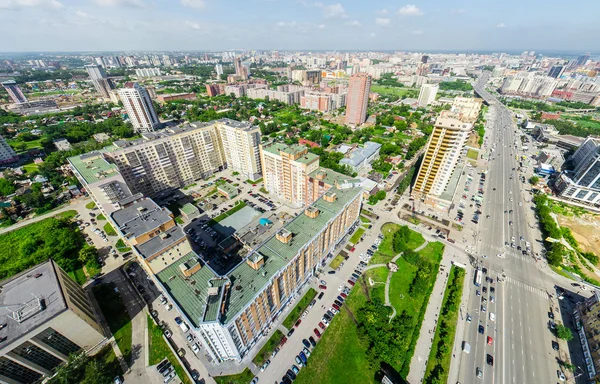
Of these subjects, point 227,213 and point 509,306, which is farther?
point 227,213

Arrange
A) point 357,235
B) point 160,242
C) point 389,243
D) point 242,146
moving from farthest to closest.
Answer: point 242,146 → point 357,235 → point 389,243 → point 160,242

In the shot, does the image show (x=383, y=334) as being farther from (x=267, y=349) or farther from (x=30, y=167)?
(x=30, y=167)

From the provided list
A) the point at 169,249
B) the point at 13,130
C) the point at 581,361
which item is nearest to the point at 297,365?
the point at 169,249

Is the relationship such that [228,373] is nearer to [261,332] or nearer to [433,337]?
[261,332]

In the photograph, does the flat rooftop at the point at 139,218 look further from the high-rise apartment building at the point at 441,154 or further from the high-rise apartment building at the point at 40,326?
the high-rise apartment building at the point at 441,154

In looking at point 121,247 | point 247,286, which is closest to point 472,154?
point 247,286

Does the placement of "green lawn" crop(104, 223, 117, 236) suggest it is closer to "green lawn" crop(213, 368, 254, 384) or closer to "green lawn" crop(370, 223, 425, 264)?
"green lawn" crop(213, 368, 254, 384)
